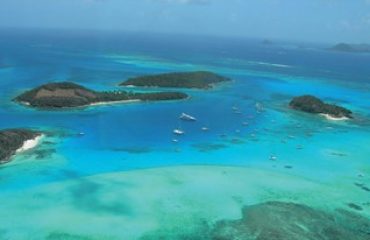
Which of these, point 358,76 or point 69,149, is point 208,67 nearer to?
point 358,76

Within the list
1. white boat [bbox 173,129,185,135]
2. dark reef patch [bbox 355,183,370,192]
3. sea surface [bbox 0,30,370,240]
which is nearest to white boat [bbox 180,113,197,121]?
sea surface [bbox 0,30,370,240]

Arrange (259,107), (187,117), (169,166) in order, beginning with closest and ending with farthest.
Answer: (169,166), (187,117), (259,107)

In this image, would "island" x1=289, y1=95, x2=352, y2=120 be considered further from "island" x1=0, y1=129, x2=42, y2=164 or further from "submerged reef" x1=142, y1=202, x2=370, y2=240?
"island" x1=0, y1=129, x2=42, y2=164

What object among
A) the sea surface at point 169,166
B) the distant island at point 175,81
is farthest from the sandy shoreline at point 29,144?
the distant island at point 175,81

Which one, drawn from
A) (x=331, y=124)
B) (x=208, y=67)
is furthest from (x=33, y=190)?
(x=208, y=67)

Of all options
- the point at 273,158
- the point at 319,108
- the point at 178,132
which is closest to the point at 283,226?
the point at 273,158

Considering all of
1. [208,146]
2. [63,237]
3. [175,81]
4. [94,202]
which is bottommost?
[63,237]

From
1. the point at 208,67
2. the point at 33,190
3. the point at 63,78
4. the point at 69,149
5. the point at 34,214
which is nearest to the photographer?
the point at 34,214

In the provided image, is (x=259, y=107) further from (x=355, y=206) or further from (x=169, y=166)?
(x=355, y=206)
